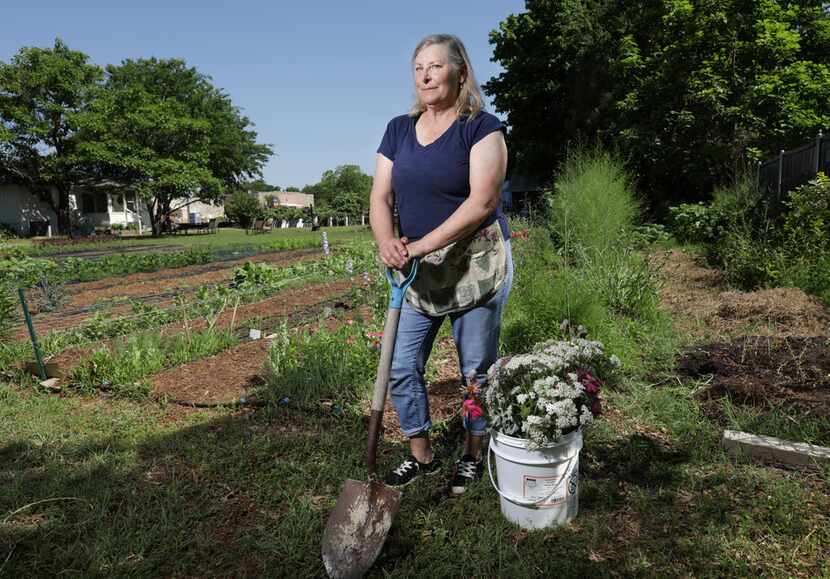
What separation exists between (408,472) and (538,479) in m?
0.63

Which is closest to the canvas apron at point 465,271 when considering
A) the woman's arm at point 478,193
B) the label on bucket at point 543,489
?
the woman's arm at point 478,193

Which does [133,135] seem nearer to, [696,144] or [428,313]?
[696,144]

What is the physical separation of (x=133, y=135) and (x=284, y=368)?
30.6m

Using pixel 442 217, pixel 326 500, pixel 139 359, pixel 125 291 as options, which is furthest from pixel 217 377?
→ pixel 125 291

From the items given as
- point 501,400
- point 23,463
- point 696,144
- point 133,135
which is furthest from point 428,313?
point 133,135

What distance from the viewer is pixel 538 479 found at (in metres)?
1.97

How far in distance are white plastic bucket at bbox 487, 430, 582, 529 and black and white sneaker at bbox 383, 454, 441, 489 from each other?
43 centimetres

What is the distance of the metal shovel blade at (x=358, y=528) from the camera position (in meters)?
1.80

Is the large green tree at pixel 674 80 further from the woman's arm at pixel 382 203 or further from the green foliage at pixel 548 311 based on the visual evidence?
the woman's arm at pixel 382 203

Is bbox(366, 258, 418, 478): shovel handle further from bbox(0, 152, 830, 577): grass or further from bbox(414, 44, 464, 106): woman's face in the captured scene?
bbox(414, 44, 464, 106): woman's face

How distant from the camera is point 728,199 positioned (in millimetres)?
8680

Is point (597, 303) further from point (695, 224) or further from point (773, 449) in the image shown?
point (695, 224)

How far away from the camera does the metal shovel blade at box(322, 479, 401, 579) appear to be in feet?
5.90

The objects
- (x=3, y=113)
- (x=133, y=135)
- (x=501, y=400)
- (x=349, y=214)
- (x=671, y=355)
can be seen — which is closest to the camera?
(x=501, y=400)
